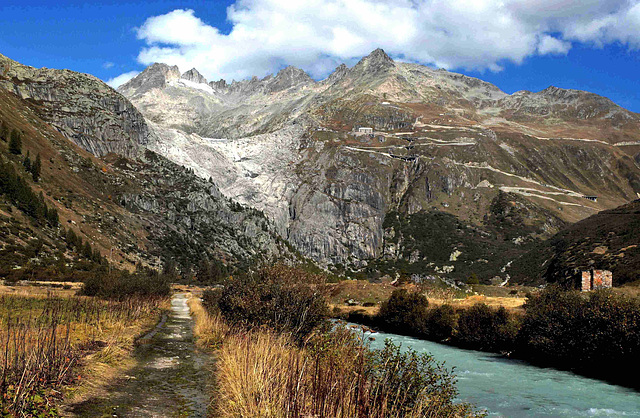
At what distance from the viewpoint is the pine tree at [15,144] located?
109 meters

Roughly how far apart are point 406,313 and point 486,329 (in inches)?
491

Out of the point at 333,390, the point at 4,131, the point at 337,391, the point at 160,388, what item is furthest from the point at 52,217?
the point at 337,391

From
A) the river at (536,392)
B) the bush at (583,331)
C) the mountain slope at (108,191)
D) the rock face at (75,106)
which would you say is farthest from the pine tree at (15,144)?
the bush at (583,331)

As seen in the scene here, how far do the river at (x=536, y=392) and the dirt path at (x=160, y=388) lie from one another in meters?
9.09

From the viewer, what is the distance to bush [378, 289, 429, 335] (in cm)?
5159

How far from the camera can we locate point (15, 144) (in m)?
110

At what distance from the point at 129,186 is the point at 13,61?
10378 cm

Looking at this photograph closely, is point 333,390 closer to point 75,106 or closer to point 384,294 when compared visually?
point 384,294

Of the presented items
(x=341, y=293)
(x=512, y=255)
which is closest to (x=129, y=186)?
(x=341, y=293)

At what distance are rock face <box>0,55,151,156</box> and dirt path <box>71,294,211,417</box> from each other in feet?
558

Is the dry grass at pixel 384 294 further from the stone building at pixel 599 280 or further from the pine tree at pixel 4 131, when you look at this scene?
the pine tree at pixel 4 131

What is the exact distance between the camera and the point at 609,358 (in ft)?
101

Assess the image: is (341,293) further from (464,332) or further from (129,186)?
(129,186)

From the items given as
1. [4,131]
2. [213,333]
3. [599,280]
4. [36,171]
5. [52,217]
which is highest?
[4,131]
